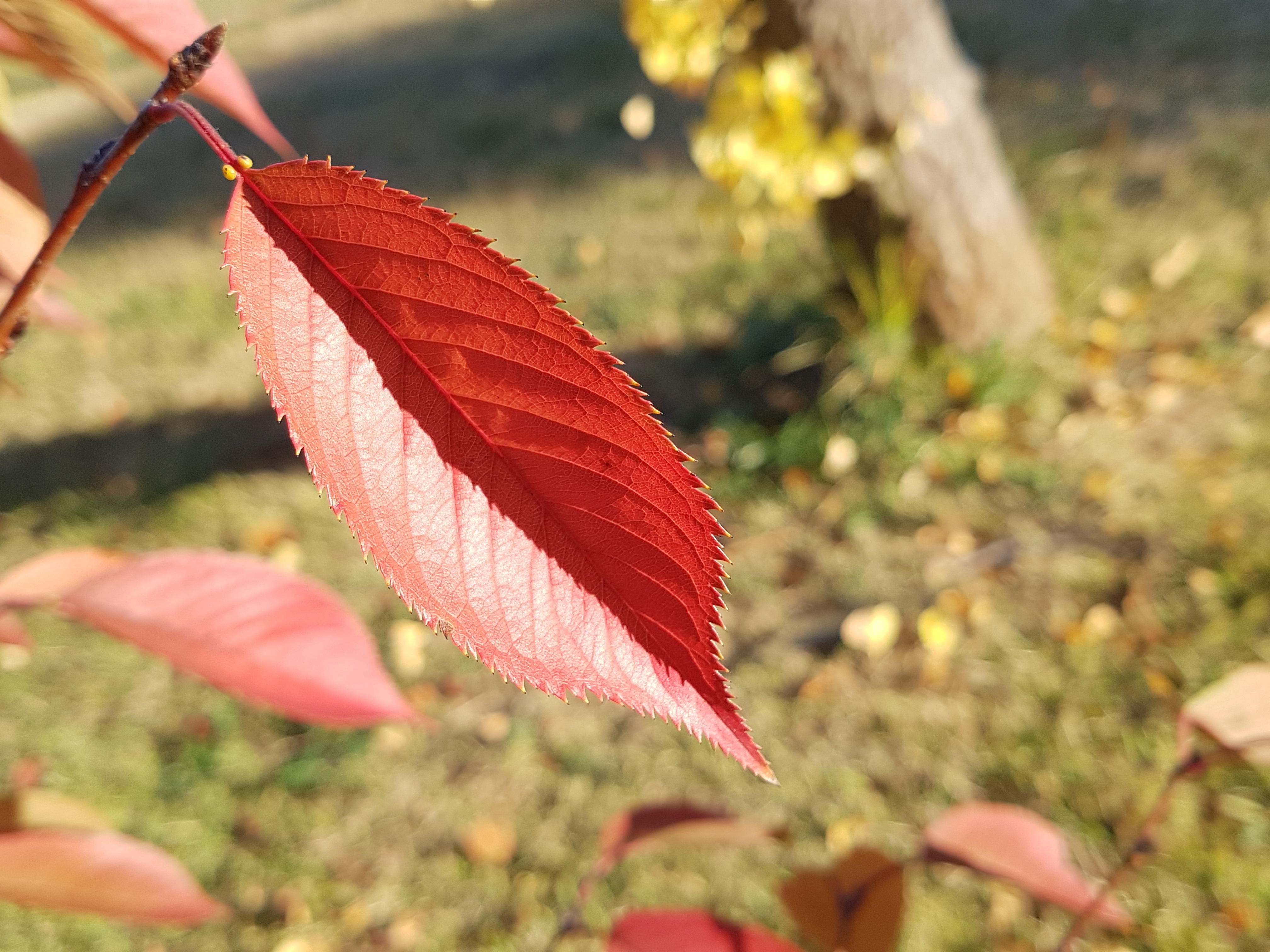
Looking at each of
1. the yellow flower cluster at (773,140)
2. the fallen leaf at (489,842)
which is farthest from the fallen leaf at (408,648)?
the yellow flower cluster at (773,140)

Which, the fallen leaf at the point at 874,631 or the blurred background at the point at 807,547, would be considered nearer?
the blurred background at the point at 807,547

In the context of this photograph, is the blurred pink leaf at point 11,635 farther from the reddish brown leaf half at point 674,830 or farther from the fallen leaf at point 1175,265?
the fallen leaf at point 1175,265

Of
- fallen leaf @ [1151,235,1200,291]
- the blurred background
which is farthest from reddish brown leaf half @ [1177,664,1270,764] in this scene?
fallen leaf @ [1151,235,1200,291]

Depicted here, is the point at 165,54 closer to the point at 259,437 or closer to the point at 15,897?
the point at 15,897

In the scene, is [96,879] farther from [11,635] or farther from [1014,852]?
[1014,852]

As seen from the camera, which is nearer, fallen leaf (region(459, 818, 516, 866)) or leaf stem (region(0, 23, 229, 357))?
leaf stem (region(0, 23, 229, 357))

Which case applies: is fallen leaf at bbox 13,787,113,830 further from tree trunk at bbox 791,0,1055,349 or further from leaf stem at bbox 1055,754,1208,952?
tree trunk at bbox 791,0,1055,349
